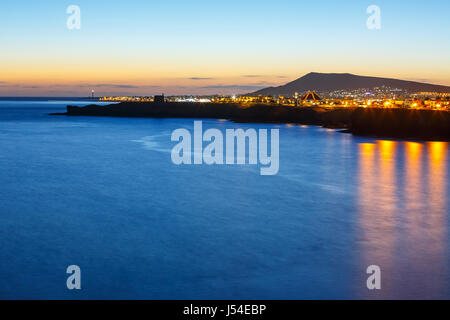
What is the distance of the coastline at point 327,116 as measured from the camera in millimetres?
46094

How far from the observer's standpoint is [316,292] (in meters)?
8.20

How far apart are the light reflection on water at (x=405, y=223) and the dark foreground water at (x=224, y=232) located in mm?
39

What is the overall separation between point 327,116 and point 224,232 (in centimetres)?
7702

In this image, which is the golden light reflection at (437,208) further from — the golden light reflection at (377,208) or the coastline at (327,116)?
the coastline at (327,116)

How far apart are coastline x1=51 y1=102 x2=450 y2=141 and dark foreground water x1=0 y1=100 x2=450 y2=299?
22631 mm

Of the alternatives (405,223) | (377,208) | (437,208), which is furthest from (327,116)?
(405,223)

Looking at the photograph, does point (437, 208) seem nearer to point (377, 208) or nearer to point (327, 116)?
point (377, 208)

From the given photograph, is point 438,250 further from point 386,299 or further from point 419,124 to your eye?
point 419,124

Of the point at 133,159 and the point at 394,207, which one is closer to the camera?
the point at 394,207

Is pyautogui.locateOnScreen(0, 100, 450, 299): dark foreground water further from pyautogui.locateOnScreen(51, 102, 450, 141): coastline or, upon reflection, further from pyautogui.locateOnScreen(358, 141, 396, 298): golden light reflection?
pyautogui.locateOnScreen(51, 102, 450, 141): coastline
